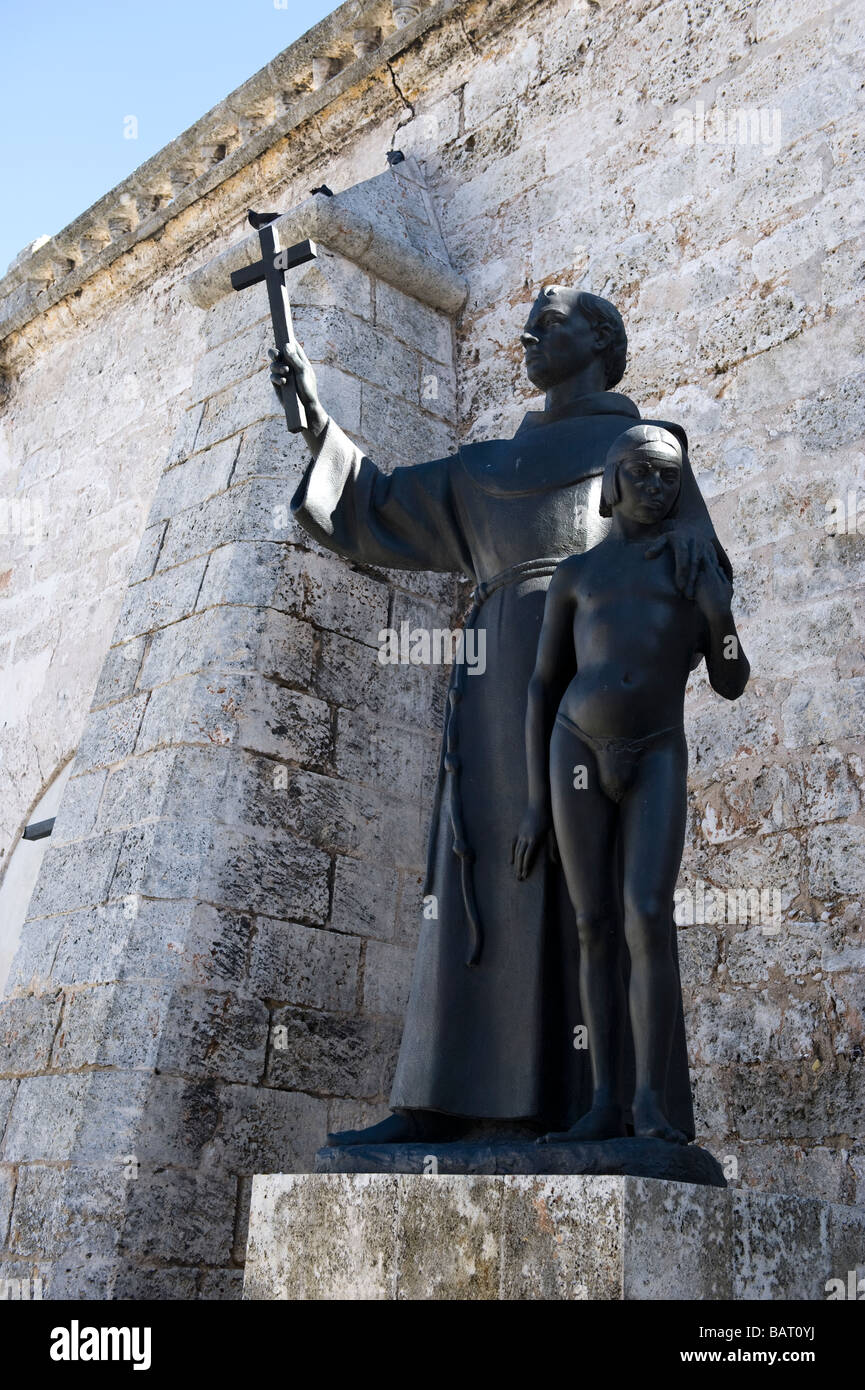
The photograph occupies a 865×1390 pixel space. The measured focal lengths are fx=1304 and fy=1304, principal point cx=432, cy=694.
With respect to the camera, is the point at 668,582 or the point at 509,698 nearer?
the point at 668,582

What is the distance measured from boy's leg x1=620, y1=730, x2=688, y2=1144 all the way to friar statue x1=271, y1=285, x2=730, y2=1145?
0.11 metres

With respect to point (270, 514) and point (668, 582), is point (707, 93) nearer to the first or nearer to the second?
point (270, 514)

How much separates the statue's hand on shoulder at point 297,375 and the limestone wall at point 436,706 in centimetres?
91

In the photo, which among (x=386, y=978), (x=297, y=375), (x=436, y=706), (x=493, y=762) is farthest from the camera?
(x=436, y=706)

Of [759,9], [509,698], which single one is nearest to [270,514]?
[509,698]

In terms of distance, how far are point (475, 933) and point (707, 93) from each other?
346 centimetres

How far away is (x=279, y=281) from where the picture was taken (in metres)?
3.30

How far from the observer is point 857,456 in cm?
376

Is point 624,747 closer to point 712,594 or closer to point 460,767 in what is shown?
point 712,594

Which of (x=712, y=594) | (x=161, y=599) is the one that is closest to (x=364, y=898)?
(x=161, y=599)

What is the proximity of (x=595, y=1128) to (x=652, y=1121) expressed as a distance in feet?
0.38

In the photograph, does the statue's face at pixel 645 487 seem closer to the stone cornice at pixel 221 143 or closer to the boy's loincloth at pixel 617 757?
the boy's loincloth at pixel 617 757

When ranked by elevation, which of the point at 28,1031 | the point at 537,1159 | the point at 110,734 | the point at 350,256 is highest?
the point at 350,256
